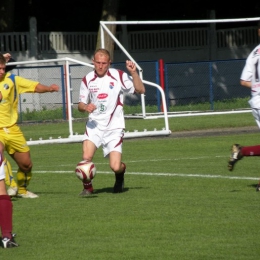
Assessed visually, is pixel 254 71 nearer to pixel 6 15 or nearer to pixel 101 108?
pixel 101 108

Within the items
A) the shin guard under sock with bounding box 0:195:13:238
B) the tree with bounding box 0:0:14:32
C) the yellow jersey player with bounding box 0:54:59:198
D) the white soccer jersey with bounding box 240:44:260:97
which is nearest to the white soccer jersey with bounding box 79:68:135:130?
the yellow jersey player with bounding box 0:54:59:198

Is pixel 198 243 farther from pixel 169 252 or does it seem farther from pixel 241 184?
pixel 241 184

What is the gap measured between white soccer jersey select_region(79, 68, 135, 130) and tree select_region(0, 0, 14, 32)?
2417 centimetres

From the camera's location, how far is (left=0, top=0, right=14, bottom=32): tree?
36.9 meters

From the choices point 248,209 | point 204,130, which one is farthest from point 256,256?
point 204,130

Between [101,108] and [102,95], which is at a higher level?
[102,95]

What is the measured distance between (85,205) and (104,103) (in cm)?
157

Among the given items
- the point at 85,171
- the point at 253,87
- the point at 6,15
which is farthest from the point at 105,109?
the point at 6,15

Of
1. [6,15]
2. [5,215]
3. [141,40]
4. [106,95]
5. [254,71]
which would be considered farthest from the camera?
[141,40]

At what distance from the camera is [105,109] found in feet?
43.3

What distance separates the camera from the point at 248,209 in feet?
37.1

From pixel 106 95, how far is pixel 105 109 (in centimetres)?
19

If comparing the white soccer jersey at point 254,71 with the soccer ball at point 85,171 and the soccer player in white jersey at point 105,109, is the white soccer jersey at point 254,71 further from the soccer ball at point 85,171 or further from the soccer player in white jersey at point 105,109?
the soccer ball at point 85,171

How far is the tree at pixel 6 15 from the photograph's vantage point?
3688 cm
